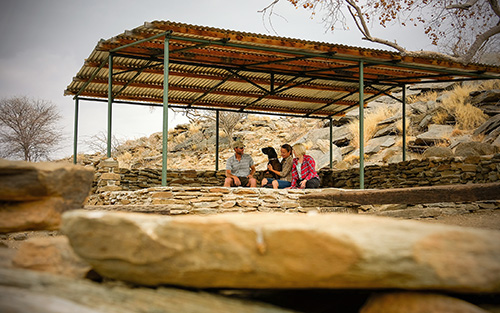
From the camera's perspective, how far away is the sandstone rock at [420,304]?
2529mm

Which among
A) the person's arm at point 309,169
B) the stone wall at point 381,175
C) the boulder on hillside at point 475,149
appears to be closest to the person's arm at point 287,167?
the person's arm at point 309,169

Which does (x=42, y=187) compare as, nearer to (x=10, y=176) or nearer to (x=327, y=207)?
(x=10, y=176)

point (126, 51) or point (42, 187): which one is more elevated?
point (126, 51)

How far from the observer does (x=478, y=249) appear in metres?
2.48

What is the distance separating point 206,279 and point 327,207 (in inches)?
242

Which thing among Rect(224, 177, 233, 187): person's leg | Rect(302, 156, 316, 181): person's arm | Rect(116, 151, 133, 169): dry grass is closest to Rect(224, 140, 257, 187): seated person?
Rect(224, 177, 233, 187): person's leg

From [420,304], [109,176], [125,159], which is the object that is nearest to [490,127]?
[109,176]

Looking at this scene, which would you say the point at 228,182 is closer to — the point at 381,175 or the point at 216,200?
the point at 216,200

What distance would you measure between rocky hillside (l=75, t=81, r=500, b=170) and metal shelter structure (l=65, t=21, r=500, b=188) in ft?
10.0

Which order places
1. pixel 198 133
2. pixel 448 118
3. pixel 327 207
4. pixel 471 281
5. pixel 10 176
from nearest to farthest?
pixel 471 281, pixel 10 176, pixel 327 207, pixel 448 118, pixel 198 133

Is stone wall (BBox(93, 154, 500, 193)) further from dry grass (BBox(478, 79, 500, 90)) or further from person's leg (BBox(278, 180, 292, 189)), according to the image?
dry grass (BBox(478, 79, 500, 90))

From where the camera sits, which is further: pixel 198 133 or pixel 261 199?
pixel 198 133

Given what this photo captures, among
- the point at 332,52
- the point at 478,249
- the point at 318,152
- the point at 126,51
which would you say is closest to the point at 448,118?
the point at 318,152

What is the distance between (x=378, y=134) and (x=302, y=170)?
11.5 metres
